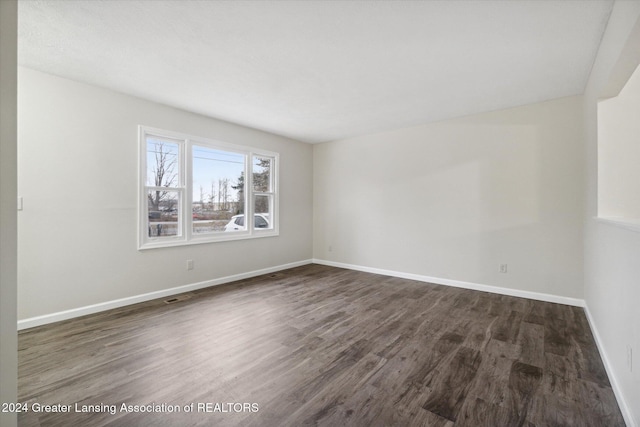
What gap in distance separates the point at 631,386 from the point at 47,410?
340 centimetres

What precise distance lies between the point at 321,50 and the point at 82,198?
309cm

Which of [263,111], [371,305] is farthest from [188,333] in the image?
[263,111]

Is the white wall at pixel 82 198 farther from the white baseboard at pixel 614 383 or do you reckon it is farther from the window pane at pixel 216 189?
the white baseboard at pixel 614 383

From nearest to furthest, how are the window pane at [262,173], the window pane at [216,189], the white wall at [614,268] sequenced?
the white wall at [614,268] → the window pane at [216,189] → the window pane at [262,173]

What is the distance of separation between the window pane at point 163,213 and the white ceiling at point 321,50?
128 cm

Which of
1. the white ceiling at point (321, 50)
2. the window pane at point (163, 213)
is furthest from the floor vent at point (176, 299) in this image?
the white ceiling at point (321, 50)

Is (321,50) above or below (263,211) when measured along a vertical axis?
above

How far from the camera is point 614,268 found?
6.33 ft

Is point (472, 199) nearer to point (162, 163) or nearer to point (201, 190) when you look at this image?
point (201, 190)

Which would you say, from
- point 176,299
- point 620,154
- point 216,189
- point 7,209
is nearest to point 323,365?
point 7,209

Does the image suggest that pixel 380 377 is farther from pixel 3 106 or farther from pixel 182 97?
pixel 182 97

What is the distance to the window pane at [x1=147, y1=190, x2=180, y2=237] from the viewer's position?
375 centimetres

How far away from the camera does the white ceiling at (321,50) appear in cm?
197

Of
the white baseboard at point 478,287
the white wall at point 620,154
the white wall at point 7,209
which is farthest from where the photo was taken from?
the white baseboard at point 478,287
